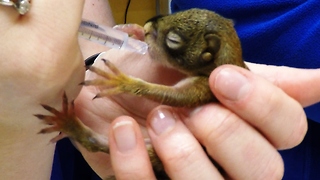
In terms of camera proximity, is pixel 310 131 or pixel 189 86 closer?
pixel 189 86

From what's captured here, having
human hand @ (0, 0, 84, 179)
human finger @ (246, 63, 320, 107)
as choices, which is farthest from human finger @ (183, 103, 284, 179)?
human hand @ (0, 0, 84, 179)

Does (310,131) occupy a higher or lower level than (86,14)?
lower

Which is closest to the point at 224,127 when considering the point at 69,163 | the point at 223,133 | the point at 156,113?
the point at 223,133

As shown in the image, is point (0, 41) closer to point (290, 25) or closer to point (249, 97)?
point (249, 97)

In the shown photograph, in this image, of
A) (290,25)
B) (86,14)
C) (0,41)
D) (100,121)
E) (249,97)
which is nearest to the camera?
(0,41)

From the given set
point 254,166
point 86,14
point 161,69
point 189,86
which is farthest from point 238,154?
point 86,14

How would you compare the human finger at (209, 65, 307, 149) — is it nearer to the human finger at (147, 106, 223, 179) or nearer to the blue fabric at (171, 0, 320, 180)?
the human finger at (147, 106, 223, 179)

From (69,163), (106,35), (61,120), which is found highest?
(106,35)

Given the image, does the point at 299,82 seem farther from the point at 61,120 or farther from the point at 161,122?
the point at 61,120
